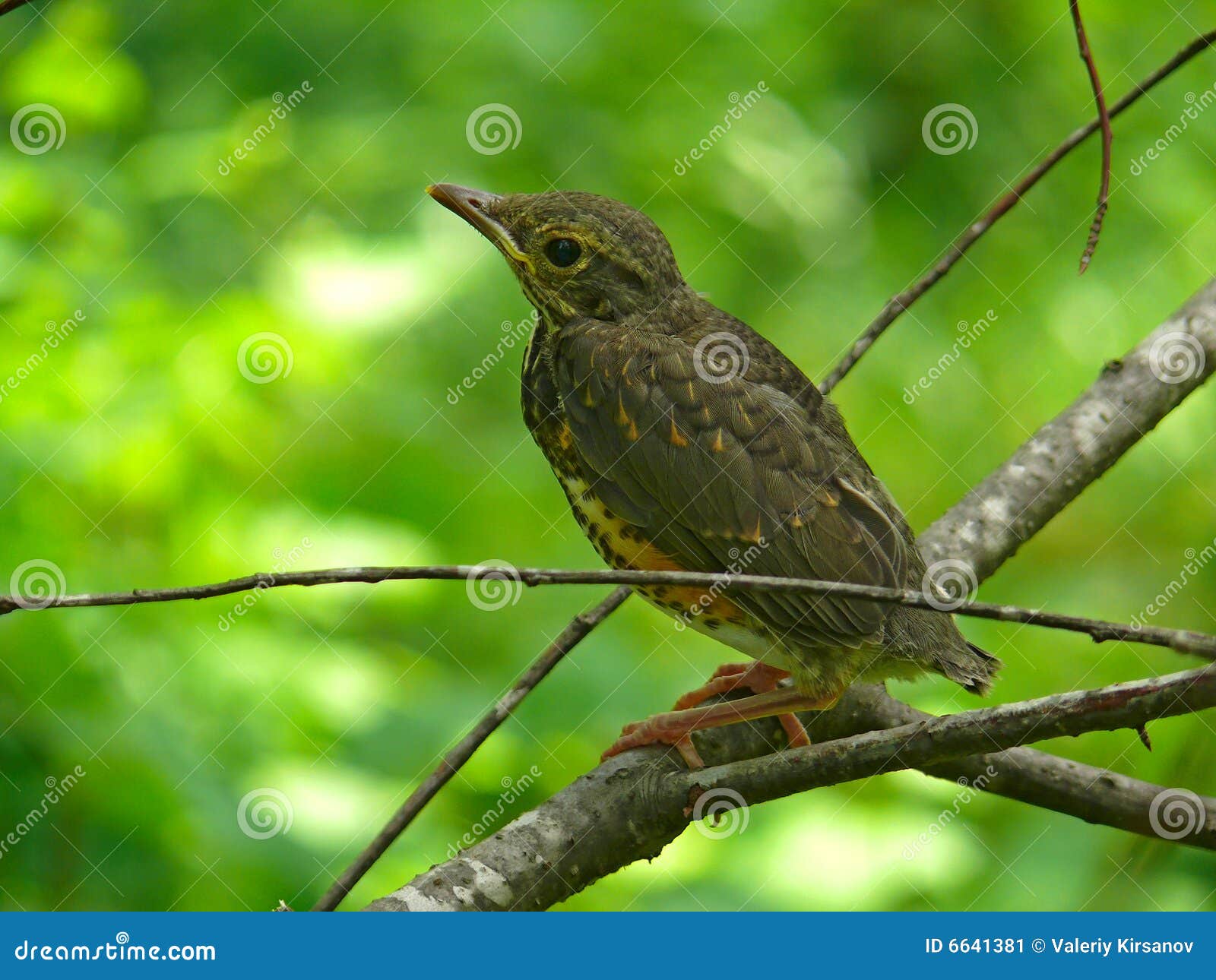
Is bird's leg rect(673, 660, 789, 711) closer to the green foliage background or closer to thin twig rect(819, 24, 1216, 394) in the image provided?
the green foliage background

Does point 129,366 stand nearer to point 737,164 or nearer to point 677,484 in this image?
point 677,484

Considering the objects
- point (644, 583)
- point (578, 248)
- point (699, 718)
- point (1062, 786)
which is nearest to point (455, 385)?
point (578, 248)

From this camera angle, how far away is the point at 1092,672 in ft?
16.3

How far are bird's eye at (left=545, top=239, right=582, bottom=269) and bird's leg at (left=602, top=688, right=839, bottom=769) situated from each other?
4.92 feet

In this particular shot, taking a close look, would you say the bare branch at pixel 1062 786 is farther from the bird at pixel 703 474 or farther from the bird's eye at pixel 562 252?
the bird's eye at pixel 562 252

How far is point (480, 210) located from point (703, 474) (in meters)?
1.21

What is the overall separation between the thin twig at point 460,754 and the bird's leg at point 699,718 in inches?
16.8

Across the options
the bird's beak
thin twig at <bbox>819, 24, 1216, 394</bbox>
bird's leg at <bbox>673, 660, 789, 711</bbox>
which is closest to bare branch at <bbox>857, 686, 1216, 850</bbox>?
bird's leg at <bbox>673, 660, 789, 711</bbox>

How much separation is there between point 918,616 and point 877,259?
241cm

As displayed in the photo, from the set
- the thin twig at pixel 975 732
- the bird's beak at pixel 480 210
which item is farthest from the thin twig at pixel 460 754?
the bird's beak at pixel 480 210

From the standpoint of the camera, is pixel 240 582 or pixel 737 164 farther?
pixel 737 164

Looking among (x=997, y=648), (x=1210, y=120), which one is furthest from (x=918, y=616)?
(x=1210, y=120)

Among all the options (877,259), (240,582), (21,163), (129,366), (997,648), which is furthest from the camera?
(877,259)

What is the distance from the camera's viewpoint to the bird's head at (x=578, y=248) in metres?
3.91
